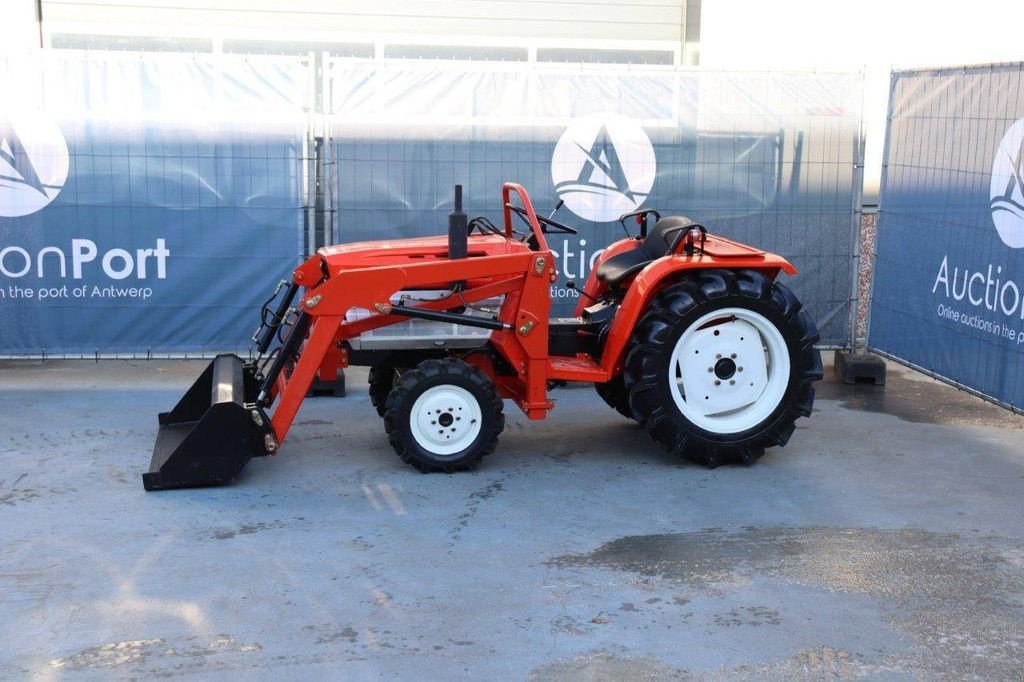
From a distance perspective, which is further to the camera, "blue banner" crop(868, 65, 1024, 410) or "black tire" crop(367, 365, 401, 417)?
"blue banner" crop(868, 65, 1024, 410)

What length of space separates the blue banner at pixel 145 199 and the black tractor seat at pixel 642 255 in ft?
8.94

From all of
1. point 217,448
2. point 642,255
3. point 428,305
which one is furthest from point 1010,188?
point 217,448

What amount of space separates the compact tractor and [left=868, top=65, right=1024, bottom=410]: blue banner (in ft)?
5.03

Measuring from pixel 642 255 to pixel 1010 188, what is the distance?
2310 mm

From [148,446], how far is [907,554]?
169 inches

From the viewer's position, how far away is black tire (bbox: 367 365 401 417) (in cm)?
751

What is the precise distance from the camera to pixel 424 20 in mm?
12703

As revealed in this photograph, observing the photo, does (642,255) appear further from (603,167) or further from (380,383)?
(603,167)

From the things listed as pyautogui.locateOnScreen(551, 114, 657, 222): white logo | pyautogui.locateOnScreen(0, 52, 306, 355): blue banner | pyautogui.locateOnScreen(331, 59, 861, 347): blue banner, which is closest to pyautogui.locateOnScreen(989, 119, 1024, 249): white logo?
pyautogui.locateOnScreen(331, 59, 861, 347): blue banner

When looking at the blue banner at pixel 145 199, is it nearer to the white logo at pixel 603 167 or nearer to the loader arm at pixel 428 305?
the white logo at pixel 603 167

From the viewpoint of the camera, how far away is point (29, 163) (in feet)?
29.0

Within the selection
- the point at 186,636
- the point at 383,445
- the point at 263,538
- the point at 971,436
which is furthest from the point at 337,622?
the point at 971,436

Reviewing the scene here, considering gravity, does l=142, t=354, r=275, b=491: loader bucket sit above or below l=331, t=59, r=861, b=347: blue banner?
below

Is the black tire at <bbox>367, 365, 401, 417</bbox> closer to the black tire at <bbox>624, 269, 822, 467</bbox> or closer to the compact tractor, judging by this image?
the compact tractor
